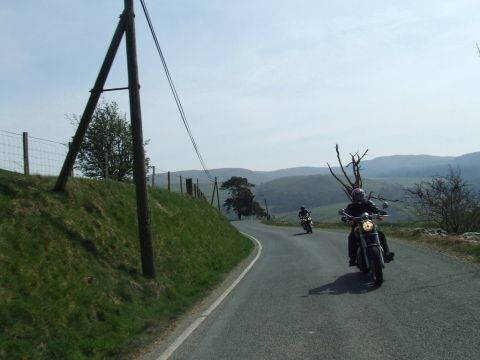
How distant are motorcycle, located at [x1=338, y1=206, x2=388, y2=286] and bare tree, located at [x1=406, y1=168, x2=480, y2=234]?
2006 cm

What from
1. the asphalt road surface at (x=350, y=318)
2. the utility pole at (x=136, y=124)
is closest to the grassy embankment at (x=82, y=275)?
the utility pole at (x=136, y=124)

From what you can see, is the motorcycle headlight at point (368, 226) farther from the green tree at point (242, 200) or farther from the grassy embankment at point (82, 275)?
the green tree at point (242, 200)

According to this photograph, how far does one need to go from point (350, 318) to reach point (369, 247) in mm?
2801

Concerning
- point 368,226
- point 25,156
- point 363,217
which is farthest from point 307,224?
point 368,226

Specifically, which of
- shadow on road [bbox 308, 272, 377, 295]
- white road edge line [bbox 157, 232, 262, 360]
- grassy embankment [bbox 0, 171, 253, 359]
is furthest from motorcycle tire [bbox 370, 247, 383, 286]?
grassy embankment [bbox 0, 171, 253, 359]

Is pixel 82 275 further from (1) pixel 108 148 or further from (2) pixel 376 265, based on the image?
(1) pixel 108 148

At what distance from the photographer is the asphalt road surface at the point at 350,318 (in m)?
6.32

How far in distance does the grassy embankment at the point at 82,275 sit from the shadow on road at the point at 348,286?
259 centimetres

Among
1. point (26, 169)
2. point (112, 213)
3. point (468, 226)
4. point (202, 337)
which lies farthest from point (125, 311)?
point (468, 226)

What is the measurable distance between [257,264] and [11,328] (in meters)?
11.7

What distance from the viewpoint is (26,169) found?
45.8 ft

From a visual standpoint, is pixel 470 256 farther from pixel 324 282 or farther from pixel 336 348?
pixel 336 348

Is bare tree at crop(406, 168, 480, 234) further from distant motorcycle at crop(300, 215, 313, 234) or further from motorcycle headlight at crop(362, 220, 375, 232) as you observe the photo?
motorcycle headlight at crop(362, 220, 375, 232)

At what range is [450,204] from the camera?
3038 centimetres
